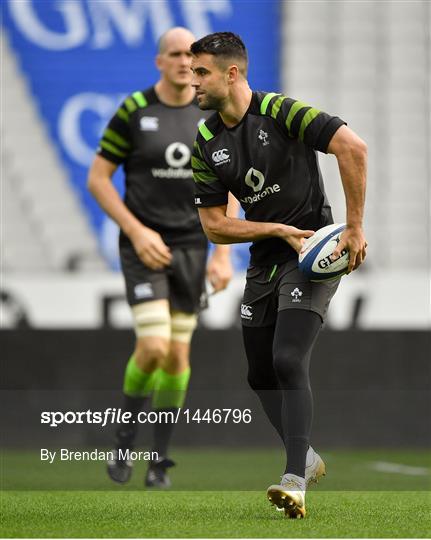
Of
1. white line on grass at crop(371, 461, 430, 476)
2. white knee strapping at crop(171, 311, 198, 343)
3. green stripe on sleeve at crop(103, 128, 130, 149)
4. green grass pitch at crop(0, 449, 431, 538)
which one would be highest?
green stripe on sleeve at crop(103, 128, 130, 149)

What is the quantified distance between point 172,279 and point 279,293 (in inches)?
77.9

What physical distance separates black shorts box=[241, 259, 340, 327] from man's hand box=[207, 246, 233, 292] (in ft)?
5.23

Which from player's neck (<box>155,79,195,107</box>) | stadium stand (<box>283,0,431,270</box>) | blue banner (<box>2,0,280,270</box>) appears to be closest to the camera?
player's neck (<box>155,79,195,107</box>)

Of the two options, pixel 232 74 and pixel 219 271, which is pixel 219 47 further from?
pixel 219 271

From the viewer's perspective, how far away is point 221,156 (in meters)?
5.51

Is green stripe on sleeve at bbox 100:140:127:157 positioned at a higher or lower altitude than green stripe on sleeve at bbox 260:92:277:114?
lower

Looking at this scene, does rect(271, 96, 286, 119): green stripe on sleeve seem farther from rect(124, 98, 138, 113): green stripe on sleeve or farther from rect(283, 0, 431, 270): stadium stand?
rect(283, 0, 431, 270): stadium stand

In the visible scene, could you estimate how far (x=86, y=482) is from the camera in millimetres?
7242

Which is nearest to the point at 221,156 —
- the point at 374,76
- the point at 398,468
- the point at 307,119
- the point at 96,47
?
the point at 307,119

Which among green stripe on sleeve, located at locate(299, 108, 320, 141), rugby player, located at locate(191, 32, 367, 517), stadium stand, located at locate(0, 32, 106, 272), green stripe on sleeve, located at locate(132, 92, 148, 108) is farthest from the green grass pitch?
stadium stand, located at locate(0, 32, 106, 272)

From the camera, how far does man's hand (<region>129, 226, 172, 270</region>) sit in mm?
7176

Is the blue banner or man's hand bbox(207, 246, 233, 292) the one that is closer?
man's hand bbox(207, 246, 233, 292)

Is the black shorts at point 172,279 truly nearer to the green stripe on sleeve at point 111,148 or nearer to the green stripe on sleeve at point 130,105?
the green stripe on sleeve at point 111,148

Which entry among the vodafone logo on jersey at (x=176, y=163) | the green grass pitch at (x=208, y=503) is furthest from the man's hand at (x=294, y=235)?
the vodafone logo on jersey at (x=176, y=163)
